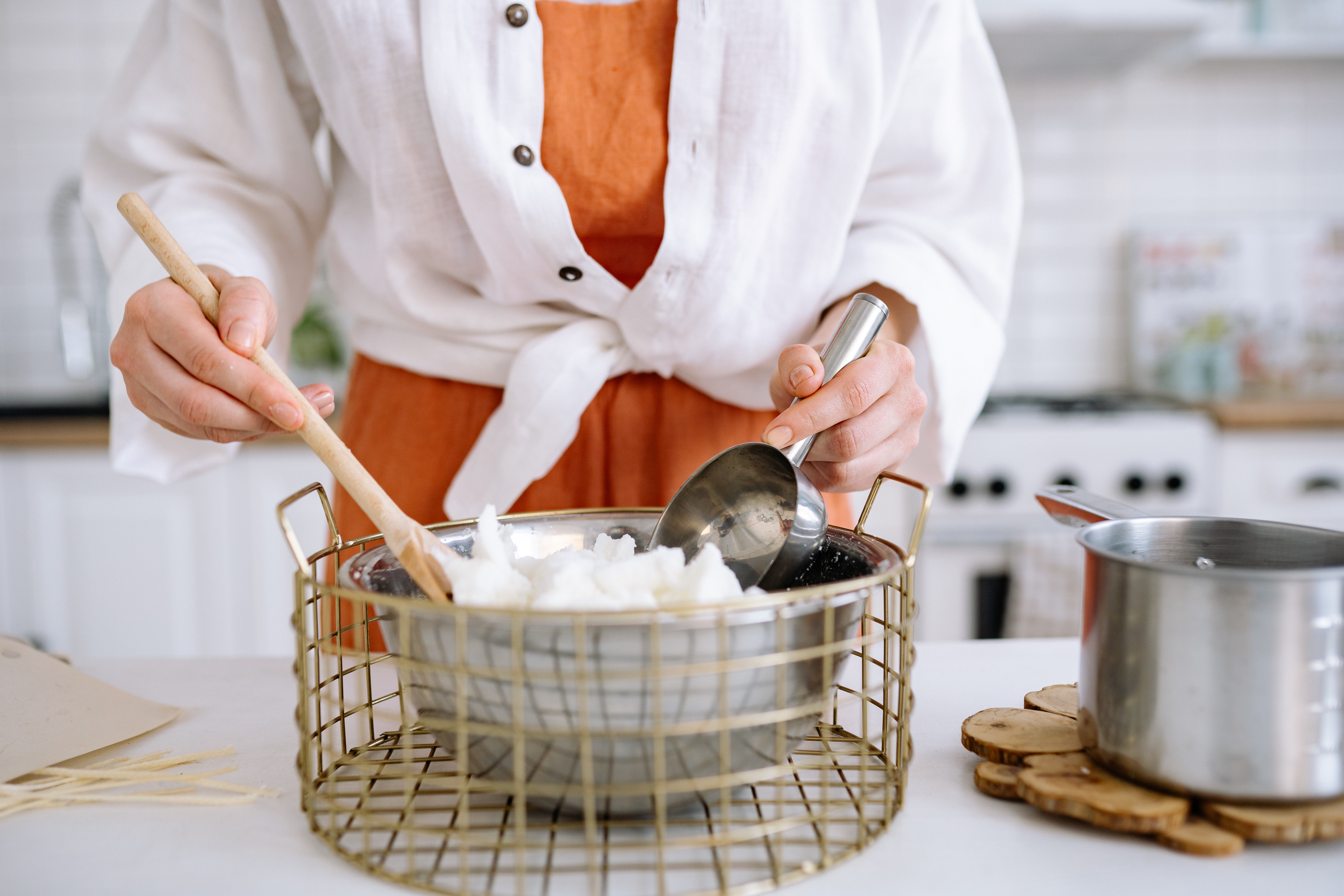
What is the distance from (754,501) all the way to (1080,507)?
18 centimetres

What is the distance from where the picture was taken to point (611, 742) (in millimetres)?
401

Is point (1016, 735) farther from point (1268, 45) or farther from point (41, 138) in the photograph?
point (41, 138)

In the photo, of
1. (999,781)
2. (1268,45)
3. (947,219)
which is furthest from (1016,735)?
(1268,45)

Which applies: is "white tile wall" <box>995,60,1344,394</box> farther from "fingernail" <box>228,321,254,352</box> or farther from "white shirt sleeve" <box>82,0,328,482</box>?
"fingernail" <box>228,321,254,352</box>

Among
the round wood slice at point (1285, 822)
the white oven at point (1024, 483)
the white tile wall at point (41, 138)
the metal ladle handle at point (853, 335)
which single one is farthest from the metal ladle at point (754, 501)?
the white tile wall at point (41, 138)

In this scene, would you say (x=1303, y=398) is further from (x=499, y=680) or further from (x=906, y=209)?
(x=499, y=680)

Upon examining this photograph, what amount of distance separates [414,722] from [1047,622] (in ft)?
4.26

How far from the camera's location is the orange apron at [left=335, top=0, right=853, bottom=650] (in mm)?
748

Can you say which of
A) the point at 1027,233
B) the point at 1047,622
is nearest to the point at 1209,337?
the point at 1027,233

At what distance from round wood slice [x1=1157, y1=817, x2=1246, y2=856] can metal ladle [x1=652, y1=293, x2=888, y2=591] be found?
21cm

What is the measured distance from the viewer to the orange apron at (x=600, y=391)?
2.45 feet

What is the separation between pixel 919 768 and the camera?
523 mm

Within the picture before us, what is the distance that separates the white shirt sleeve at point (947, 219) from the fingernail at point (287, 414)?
17.8 inches

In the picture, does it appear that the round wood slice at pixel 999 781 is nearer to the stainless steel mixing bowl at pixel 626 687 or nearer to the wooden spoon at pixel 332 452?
the stainless steel mixing bowl at pixel 626 687
